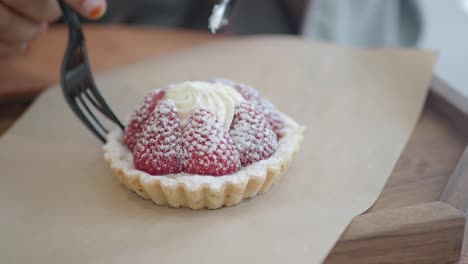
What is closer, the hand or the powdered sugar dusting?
the powdered sugar dusting

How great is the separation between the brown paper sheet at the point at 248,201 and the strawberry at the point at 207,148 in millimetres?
116

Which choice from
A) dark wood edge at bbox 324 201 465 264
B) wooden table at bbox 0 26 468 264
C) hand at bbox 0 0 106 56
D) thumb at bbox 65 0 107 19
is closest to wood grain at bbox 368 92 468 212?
wooden table at bbox 0 26 468 264

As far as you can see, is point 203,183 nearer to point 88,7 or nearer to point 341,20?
point 88,7

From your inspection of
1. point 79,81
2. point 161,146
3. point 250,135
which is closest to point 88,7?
point 79,81

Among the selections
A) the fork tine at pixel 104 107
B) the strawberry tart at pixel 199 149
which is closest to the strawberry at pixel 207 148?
the strawberry tart at pixel 199 149

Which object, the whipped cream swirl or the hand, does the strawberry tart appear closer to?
the whipped cream swirl

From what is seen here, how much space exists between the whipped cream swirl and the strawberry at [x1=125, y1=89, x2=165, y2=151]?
4 cm

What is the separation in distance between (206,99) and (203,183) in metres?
0.26

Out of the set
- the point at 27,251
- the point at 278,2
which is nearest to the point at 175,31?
the point at 278,2

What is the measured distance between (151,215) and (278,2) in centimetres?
168

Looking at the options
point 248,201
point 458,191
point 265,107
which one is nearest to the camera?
point 458,191

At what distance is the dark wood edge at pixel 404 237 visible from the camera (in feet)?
4.13

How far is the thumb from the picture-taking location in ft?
5.59

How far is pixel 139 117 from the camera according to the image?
162 centimetres
